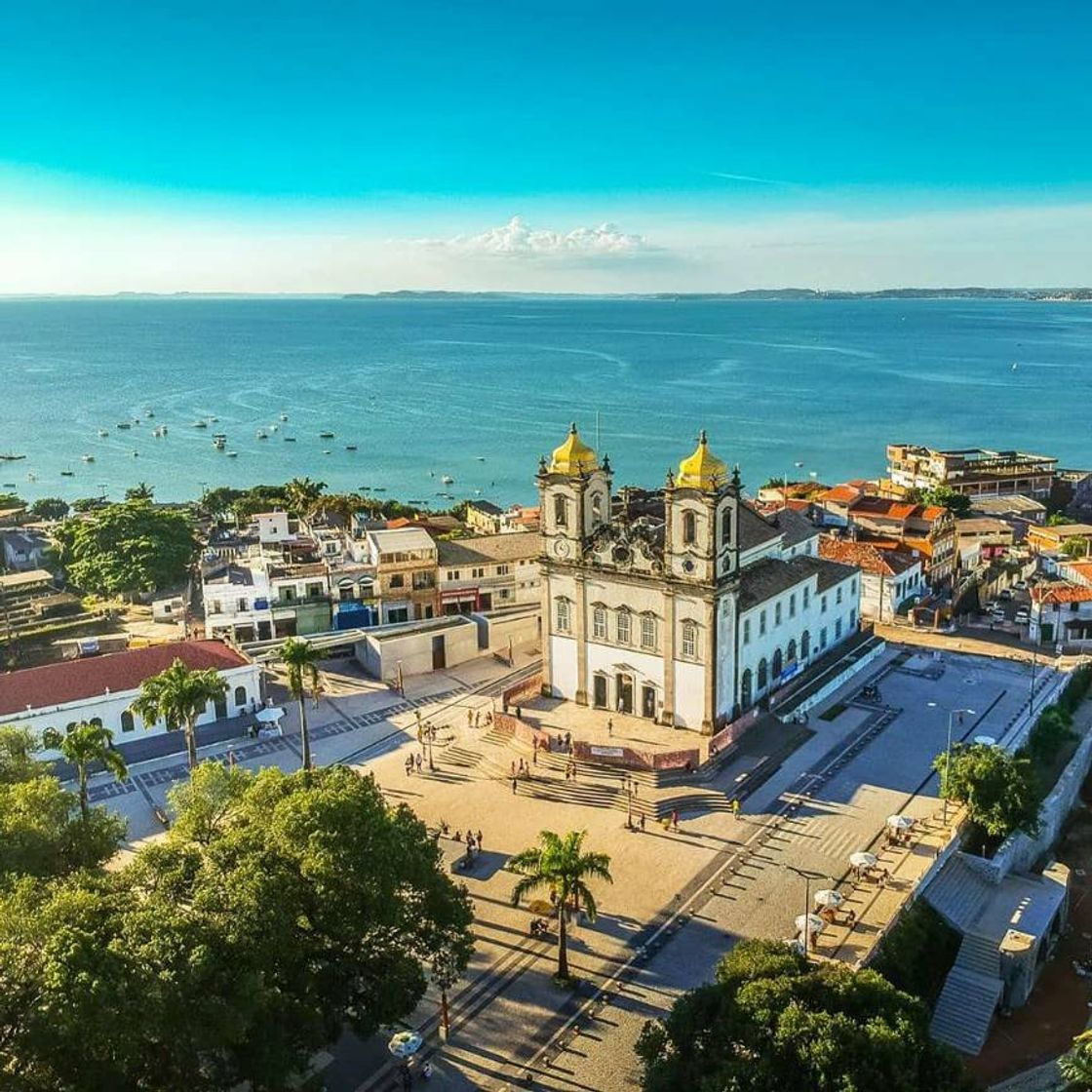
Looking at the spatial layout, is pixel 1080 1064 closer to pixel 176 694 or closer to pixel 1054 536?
pixel 176 694

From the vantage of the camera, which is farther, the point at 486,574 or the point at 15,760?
the point at 486,574

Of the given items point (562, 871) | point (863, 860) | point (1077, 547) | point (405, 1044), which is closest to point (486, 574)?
point (863, 860)

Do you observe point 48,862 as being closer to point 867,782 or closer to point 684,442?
point 867,782

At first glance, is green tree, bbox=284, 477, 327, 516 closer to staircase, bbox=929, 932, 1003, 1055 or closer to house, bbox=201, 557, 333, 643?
house, bbox=201, 557, 333, 643

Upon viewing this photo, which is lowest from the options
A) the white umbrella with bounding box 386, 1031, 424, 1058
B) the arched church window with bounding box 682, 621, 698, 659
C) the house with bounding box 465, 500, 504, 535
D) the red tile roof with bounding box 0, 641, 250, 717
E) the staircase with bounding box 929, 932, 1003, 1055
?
the staircase with bounding box 929, 932, 1003, 1055

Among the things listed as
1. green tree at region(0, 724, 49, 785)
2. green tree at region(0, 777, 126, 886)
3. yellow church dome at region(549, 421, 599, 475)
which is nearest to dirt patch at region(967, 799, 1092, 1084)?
green tree at region(0, 777, 126, 886)
